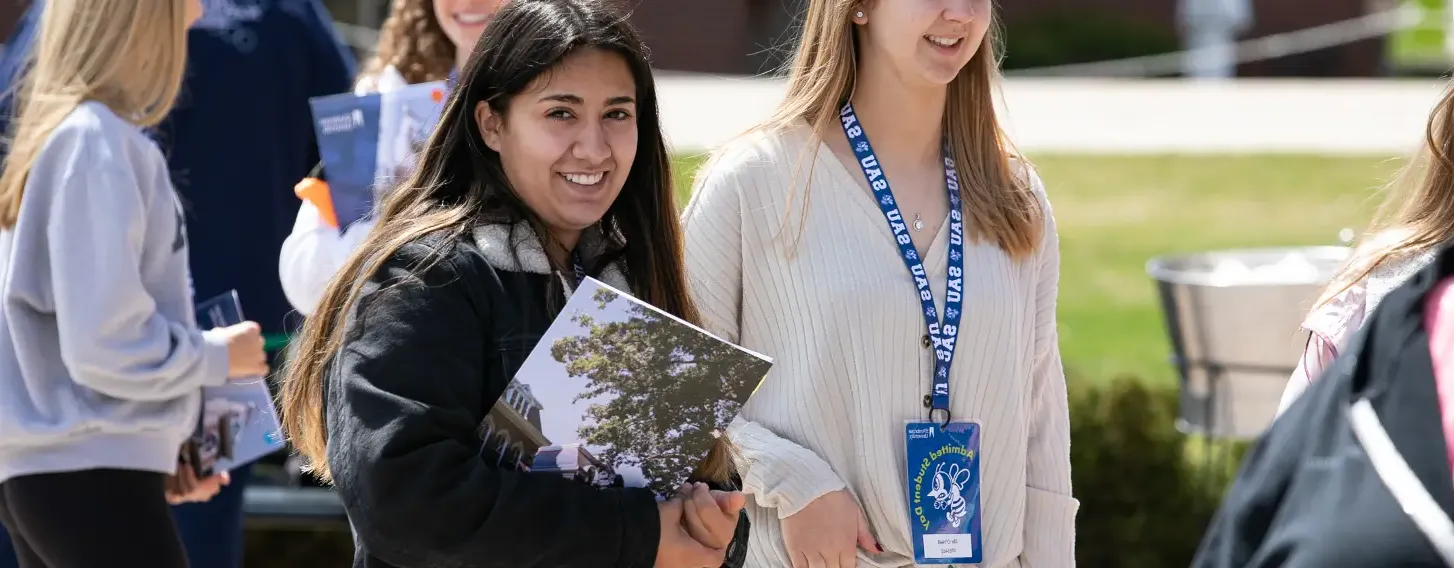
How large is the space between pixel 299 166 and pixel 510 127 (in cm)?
228

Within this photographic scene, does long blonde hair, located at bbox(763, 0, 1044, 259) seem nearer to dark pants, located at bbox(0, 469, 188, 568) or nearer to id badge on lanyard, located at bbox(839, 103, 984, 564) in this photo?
id badge on lanyard, located at bbox(839, 103, 984, 564)

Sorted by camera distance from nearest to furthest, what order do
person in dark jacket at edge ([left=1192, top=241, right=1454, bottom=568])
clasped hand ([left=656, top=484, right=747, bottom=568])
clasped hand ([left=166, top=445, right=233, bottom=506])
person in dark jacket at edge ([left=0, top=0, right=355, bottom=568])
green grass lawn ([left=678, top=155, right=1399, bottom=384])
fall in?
person in dark jacket at edge ([left=1192, top=241, right=1454, bottom=568]), clasped hand ([left=656, top=484, right=747, bottom=568]), clasped hand ([left=166, top=445, right=233, bottom=506]), person in dark jacket at edge ([left=0, top=0, right=355, bottom=568]), green grass lawn ([left=678, top=155, right=1399, bottom=384])

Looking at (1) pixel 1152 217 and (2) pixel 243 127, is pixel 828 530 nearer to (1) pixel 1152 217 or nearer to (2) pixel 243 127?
(2) pixel 243 127

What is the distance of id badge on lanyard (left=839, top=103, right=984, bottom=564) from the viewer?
283 cm

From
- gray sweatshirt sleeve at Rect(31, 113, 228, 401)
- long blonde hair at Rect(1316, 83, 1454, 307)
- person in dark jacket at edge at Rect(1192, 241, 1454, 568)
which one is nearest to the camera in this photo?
person in dark jacket at edge at Rect(1192, 241, 1454, 568)

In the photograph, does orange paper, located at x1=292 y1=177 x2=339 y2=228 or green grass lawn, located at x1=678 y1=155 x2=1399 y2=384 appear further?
green grass lawn, located at x1=678 y1=155 x2=1399 y2=384

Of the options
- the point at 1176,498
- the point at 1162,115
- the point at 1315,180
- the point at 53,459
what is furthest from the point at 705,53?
the point at 53,459

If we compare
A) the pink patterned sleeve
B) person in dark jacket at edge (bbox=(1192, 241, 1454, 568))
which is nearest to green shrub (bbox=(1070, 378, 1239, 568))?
the pink patterned sleeve

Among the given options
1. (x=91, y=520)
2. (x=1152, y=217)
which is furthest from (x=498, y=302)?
(x=1152, y=217)

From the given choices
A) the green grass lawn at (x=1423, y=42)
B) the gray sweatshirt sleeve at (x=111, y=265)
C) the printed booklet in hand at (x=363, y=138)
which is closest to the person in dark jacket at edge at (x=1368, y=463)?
the printed booklet in hand at (x=363, y=138)

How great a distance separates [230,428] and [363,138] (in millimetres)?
712

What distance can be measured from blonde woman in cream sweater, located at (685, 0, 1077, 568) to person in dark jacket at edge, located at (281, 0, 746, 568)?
376mm

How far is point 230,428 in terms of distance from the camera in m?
3.65

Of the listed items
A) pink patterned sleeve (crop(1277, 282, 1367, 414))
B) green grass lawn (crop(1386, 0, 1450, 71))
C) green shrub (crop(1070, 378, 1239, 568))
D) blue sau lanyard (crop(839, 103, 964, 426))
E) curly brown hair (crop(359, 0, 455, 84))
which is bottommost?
green grass lawn (crop(1386, 0, 1450, 71))
